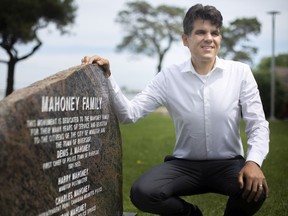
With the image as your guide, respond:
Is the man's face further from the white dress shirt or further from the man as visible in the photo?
the white dress shirt

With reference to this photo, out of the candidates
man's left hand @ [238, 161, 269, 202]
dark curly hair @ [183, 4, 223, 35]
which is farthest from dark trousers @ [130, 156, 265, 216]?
dark curly hair @ [183, 4, 223, 35]

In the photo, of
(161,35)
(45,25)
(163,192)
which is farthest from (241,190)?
(161,35)

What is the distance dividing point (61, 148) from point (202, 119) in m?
1.22

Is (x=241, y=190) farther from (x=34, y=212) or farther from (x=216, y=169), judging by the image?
(x=34, y=212)

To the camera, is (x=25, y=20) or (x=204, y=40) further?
(x=25, y=20)

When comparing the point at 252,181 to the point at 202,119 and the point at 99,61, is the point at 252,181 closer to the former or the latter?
the point at 202,119

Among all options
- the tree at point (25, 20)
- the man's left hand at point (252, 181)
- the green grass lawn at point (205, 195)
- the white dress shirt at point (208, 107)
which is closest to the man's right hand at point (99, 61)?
the white dress shirt at point (208, 107)

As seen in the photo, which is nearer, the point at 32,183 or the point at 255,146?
the point at 32,183

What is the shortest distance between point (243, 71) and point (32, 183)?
73.3 inches

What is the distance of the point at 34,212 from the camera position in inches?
87.4

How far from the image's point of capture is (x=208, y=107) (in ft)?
10.5

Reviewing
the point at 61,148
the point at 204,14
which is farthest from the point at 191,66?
the point at 61,148

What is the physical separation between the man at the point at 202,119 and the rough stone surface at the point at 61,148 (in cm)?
22

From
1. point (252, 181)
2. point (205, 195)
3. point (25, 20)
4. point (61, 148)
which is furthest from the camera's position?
point (25, 20)
